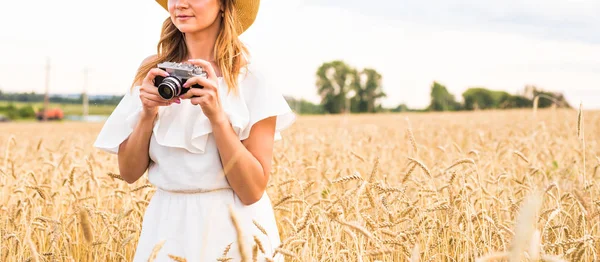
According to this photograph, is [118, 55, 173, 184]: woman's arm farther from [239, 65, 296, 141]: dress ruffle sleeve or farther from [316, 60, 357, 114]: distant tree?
[316, 60, 357, 114]: distant tree

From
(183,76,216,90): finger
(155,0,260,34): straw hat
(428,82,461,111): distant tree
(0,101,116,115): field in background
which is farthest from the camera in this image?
(428,82,461,111): distant tree

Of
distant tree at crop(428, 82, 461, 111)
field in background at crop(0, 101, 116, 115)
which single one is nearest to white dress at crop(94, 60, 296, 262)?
field in background at crop(0, 101, 116, 115)

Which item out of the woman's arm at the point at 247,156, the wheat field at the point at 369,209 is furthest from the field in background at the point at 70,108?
the woman's arm at the point at 247,156

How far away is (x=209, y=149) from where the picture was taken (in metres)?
2.42

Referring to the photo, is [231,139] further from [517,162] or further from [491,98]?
[491,98]

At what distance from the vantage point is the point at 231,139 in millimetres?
2273

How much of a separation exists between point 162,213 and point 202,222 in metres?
0.18

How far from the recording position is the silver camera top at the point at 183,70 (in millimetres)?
2168

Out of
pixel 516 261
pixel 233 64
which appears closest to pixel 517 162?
pixel 233 64

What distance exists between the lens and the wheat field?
238cm

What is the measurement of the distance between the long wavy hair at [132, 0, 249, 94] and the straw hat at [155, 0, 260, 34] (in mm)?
42

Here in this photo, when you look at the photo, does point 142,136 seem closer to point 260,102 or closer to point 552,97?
point 260,102

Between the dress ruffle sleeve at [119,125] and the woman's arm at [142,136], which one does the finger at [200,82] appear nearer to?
the woman's arm at [142,136]

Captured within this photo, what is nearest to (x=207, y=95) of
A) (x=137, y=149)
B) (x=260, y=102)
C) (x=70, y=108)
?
(x=260, y=102)
